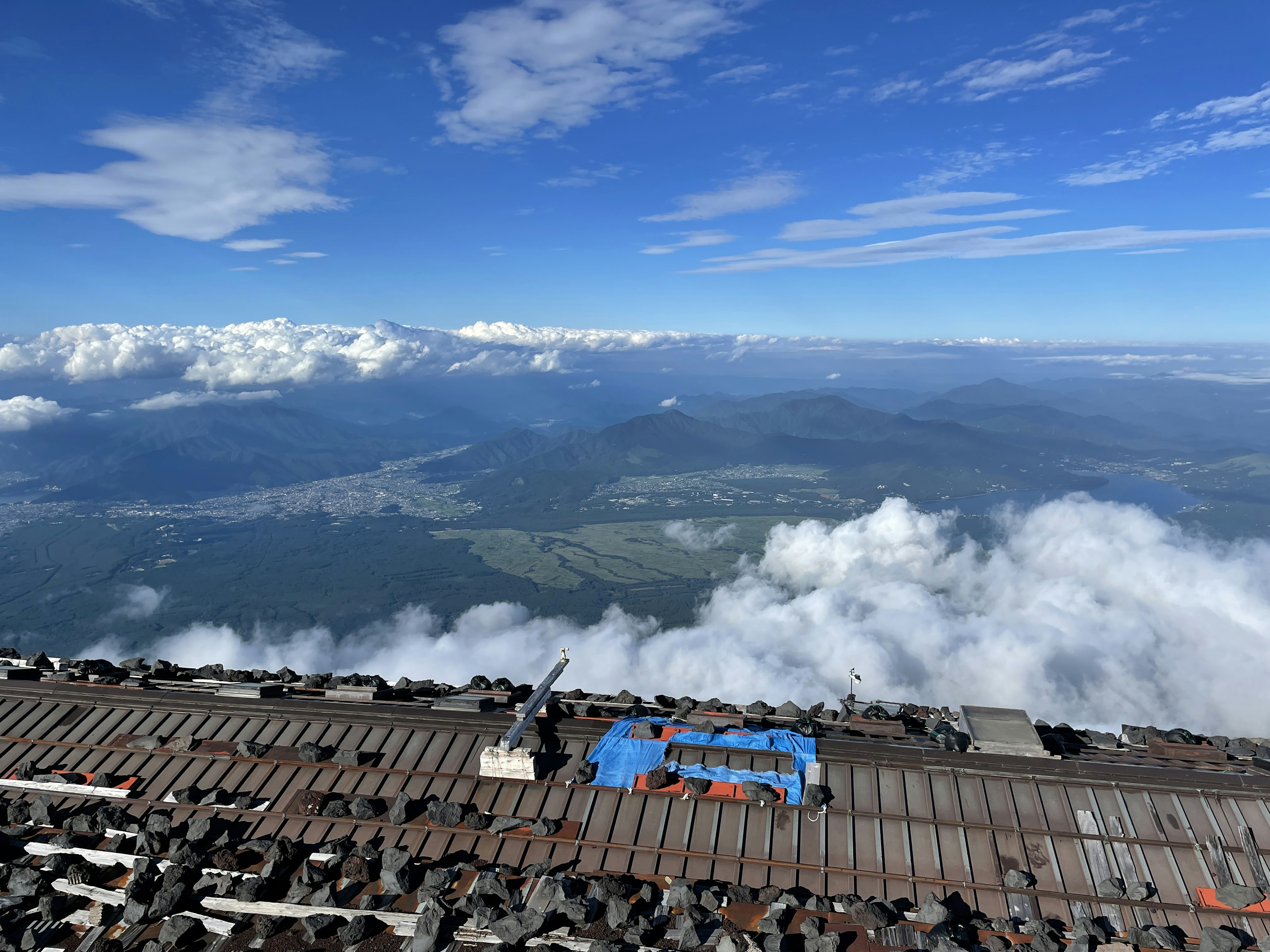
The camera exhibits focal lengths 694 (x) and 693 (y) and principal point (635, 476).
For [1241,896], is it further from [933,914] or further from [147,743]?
[147,743]

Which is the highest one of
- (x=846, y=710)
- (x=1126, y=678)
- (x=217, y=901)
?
(x=217, y=901)

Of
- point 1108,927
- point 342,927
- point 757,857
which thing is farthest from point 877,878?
point 342,927

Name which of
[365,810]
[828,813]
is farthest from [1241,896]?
[365,810]

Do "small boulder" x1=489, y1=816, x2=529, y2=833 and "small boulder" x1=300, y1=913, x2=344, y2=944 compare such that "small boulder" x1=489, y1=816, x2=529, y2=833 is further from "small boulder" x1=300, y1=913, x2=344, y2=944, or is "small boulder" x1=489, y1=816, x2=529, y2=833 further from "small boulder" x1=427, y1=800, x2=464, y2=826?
"small boulder" x1=300, y1=913, x2=344, y2=944

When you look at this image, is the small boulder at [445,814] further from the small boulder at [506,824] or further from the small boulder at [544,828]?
the small boulder at [544,828]

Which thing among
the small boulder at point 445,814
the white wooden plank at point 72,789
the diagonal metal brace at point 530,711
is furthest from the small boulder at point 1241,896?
the white wooden plank at point 72,789

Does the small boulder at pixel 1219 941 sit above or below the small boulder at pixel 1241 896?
above

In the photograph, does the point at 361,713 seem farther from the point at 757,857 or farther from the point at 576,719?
the point at 757,857
